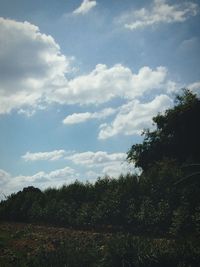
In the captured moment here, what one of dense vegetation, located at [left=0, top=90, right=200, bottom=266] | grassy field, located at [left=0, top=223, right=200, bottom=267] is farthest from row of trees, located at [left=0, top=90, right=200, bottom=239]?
grassy field, located at [left=0, top=223, right=200, bottom=267]

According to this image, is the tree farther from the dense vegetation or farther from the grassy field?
the grassy field

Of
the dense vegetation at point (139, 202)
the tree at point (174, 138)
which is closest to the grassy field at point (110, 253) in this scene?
the dense vegetation at point (139, 202)

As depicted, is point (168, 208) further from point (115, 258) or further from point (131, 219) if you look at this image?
point (115, 258)

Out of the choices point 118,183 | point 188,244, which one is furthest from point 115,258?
point 118,183

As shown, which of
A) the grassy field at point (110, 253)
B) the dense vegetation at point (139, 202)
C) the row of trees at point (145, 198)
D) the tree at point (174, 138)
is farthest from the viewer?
the tree at point (174, 138)

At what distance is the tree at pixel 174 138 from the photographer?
31.4 metres

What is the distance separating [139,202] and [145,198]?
1.72ft

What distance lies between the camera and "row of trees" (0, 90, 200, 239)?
17.0 metres

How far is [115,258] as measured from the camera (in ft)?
35.7

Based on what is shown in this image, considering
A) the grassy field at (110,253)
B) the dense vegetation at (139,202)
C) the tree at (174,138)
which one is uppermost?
the tree at (174,138)

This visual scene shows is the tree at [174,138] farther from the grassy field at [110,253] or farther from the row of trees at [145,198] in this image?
the grassy field at [110,253]

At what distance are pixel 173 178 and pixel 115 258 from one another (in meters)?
8.83

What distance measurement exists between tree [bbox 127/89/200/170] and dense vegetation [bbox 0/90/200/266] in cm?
8

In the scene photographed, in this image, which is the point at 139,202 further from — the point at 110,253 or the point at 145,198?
the point at 110,253
